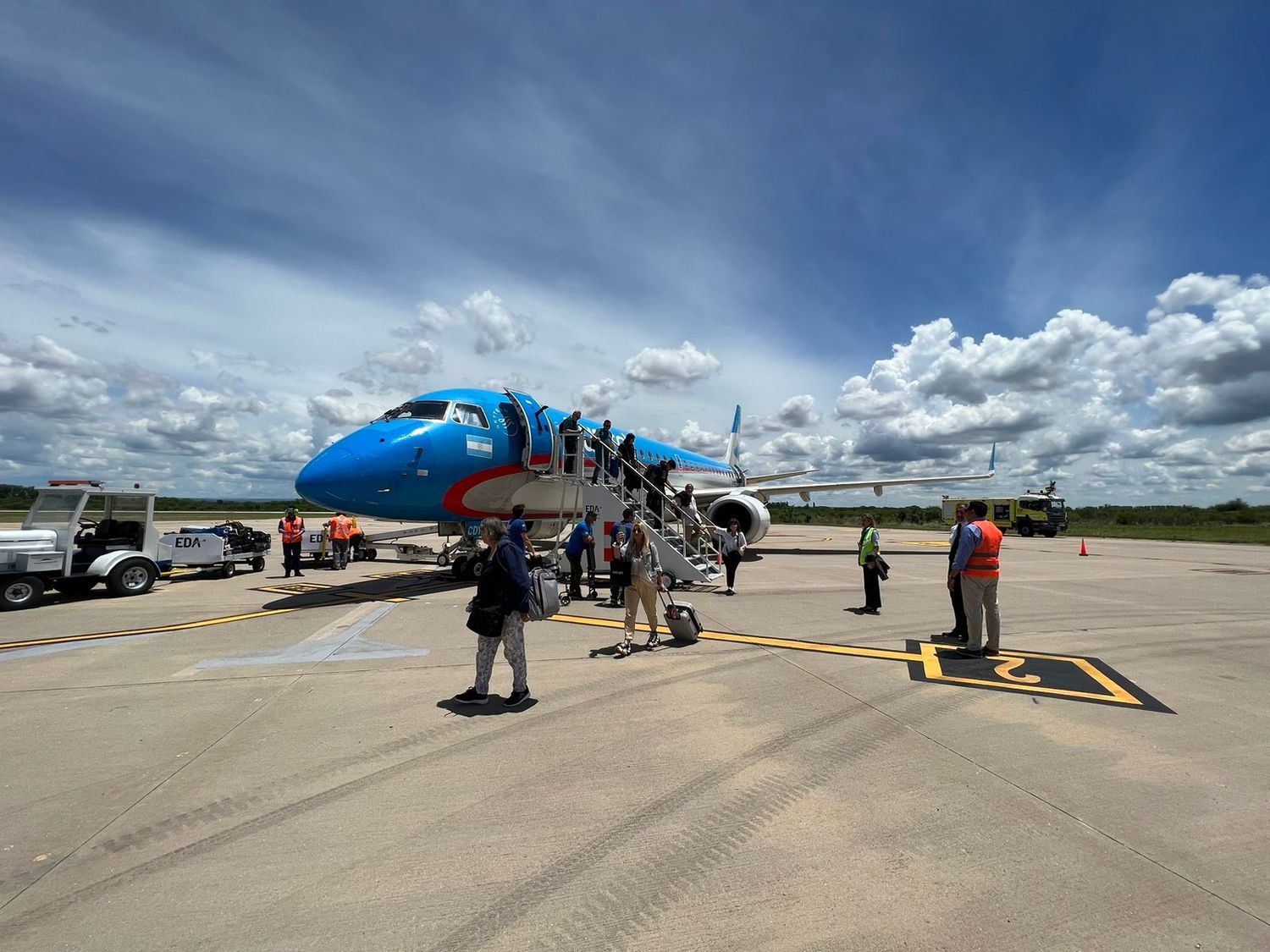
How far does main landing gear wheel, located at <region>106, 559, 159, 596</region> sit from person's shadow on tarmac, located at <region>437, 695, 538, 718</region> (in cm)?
1025

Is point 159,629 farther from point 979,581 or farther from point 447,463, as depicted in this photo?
point 979,581

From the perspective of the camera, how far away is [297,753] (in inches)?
173

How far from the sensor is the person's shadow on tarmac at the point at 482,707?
5.26 m

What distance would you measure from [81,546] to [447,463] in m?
7.50

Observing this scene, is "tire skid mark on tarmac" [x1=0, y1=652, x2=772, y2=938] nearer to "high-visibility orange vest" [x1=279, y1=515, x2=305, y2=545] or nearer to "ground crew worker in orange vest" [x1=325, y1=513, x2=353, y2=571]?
"high-visibility orange vest" [x1=279, y1=515, x2=305, y2=545]

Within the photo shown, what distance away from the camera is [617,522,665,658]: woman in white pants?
7434mm

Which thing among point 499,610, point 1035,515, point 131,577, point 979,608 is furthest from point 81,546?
point 1035,515

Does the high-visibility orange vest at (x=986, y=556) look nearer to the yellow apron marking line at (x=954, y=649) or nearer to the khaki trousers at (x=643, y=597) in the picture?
the yellow apron marking line at (x=954, y=649)

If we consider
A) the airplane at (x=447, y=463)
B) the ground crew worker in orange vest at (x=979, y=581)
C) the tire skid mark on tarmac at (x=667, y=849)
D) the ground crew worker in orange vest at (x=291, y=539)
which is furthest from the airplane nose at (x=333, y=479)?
the ground crew worker in orange vest at (x=979, y=581)

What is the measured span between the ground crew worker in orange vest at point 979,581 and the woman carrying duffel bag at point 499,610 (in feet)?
16.9

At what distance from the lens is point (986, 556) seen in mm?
7297

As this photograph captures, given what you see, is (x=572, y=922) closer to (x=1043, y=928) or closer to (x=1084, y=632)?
(x=1043, y=928)

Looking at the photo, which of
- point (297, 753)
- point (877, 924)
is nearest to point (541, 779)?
point (297, 753)

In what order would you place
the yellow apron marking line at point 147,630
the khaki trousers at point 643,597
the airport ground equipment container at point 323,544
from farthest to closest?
the airport ground equipment container at point 323,544
the yellow apron marking line at point 147,630
the khaki trousers at point 643,597
